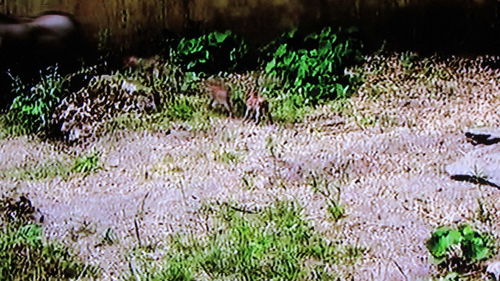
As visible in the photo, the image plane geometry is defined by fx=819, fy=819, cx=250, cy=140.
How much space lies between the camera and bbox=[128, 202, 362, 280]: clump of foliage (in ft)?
12.6

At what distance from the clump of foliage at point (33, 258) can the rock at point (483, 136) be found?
9.11 ft

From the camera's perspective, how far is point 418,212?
14.7 feet

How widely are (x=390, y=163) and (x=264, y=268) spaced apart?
175cm

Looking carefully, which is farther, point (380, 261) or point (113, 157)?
point (113, 157)

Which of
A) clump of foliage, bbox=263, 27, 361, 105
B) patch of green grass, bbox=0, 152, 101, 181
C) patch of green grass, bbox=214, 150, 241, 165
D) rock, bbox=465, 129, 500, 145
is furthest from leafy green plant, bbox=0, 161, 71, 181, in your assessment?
rock, bbox=465, 129, 500, 145

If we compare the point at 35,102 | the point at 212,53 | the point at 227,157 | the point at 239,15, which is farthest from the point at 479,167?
the point at 239,15

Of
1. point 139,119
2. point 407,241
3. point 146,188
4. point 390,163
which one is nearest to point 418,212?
point 407,241

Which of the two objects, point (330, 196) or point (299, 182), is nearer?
point (330, 196)

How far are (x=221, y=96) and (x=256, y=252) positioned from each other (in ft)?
9.63

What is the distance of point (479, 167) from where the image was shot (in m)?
4.86

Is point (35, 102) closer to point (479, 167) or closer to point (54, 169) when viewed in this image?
point (54, 169)

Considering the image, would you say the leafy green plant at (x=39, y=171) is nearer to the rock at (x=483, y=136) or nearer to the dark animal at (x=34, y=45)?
the dark animal at (x=34, y=45)

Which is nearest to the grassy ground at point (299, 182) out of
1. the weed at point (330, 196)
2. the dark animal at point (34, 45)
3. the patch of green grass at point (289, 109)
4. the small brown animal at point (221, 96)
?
the weed at point (330, 196)

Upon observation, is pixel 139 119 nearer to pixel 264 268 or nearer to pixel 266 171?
pixel 266 171
